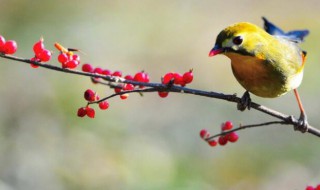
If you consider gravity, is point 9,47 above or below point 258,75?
below

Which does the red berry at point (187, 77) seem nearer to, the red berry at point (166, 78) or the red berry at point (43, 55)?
the red berry at point (166, 78)

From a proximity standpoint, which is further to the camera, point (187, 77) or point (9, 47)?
point (187, 77)

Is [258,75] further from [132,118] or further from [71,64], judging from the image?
[132,118]

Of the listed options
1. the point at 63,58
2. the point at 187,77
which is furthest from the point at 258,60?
→ the point at 63,58

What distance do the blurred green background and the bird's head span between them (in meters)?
2.51

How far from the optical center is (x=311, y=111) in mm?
7379

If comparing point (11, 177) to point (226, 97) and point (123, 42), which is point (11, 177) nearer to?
point (226, 97)

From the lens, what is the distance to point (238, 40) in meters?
3.20

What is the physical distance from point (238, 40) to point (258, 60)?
283 mm

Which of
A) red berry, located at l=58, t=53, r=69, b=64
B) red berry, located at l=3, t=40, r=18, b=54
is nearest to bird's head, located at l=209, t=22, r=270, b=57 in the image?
red berry, located at l=58, t=53, r=69, b=64

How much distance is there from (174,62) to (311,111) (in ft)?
8.86

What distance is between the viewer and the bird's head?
3.15 meters

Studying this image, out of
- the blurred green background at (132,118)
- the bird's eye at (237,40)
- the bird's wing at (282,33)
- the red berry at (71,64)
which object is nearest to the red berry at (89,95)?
the red berry at (71,64)

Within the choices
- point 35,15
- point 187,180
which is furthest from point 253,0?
point 187,180
